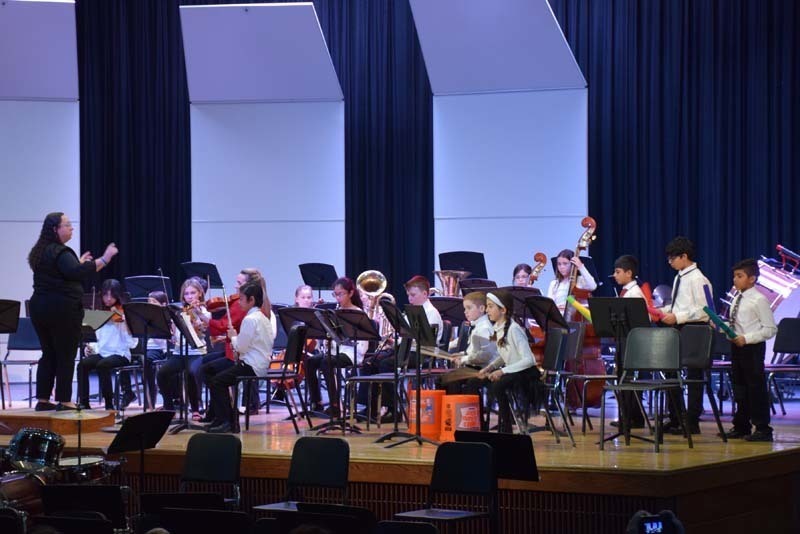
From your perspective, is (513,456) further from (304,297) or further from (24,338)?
(24,338)

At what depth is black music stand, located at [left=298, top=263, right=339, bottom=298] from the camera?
11055mm

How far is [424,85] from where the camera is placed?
44.9ft

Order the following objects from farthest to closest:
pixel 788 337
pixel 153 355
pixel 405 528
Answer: pixel 153 355, pixel 788 337, pixel 405 528

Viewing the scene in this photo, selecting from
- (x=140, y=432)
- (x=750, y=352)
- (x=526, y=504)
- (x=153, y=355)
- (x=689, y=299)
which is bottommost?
(x=526, y=504)

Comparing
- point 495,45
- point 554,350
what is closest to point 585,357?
point 554,350

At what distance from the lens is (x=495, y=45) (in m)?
12.3

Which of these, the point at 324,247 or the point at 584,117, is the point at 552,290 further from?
the point at 324,247

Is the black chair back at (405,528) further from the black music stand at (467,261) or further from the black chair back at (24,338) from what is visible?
the black chair back at (24,338)

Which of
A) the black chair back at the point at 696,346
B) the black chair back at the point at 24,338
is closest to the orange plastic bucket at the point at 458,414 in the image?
the black chair back at the point at 696,346

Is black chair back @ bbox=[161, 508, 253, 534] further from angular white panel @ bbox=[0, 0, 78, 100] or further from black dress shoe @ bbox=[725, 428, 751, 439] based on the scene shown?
angular white panel @ bbox=[0, 0, 78, 100]

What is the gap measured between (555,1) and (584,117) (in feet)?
5.34

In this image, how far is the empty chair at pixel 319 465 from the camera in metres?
6.27

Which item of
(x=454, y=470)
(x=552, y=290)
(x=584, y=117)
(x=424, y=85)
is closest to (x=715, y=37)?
(x=584, y=117)

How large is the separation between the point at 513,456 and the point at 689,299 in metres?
2.77
